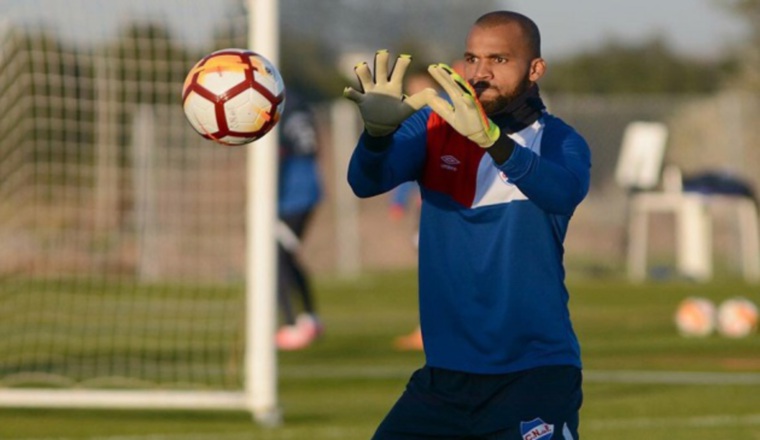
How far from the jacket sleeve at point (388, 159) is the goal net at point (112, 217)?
4.87 metres

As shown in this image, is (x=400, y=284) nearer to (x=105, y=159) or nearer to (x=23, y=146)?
(x=105, y=159)

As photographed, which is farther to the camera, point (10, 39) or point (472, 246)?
point (10, 39)

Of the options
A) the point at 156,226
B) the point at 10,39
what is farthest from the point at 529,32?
the point at 156,226

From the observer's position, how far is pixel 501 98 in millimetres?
5609

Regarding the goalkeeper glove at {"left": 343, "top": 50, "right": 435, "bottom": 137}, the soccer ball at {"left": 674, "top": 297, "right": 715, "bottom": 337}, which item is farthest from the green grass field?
the goalkeeper glove at {"left": 343, "top": 50, "right": 435, "bottom": 137}

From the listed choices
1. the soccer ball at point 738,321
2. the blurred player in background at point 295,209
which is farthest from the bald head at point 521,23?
the soccer ball at point 738,321

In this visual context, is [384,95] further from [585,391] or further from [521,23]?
[585,391]

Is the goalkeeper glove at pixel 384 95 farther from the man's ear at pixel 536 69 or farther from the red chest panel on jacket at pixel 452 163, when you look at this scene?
the man's ear at pixel 536 69

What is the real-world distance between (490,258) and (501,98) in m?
0.55

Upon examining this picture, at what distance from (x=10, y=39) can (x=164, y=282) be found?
622 cm

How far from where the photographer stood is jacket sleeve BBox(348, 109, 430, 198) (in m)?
5.42

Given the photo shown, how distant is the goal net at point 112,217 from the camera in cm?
1133

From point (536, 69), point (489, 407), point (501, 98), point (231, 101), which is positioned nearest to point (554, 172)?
point (501, 98)

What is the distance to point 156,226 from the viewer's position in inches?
801
